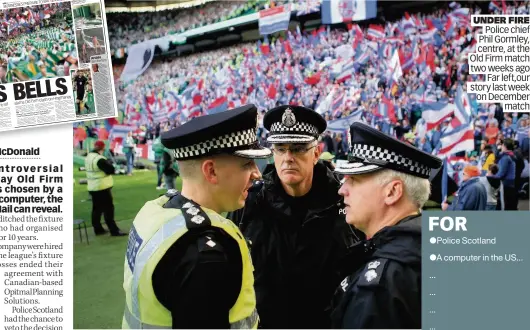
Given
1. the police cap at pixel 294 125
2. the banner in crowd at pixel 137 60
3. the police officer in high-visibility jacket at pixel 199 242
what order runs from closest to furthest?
the police officer in high-visibility jacket at pixel 199 242, the police cap at pixel 294 125, the banner in crowd at pixel 137 60

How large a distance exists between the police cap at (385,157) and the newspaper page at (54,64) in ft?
4.05

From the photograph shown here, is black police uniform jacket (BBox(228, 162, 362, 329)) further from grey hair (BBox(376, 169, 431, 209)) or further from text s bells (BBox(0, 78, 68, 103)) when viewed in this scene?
text s bells (BBox(0, 78, 68, 103))

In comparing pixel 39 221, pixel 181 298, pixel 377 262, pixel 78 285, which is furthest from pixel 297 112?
pixel 78 285

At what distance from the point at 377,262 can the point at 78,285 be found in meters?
1.79

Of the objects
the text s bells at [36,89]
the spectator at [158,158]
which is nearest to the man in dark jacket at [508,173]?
the spectator at [158,158]

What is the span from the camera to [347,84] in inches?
106

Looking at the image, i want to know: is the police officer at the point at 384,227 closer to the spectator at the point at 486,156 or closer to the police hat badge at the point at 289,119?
the police hat badge at the point at 289,119

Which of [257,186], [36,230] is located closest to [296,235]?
[257,186]

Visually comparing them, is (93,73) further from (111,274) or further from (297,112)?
(111,274)

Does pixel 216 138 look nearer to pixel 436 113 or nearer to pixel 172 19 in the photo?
pixel 172 19

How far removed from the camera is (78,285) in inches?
93.3

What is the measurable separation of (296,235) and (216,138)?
2.15 feet

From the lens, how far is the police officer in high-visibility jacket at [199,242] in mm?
1000

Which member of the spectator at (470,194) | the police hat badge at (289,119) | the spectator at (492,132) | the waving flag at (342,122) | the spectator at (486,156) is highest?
the police hat badge at (289,119)
